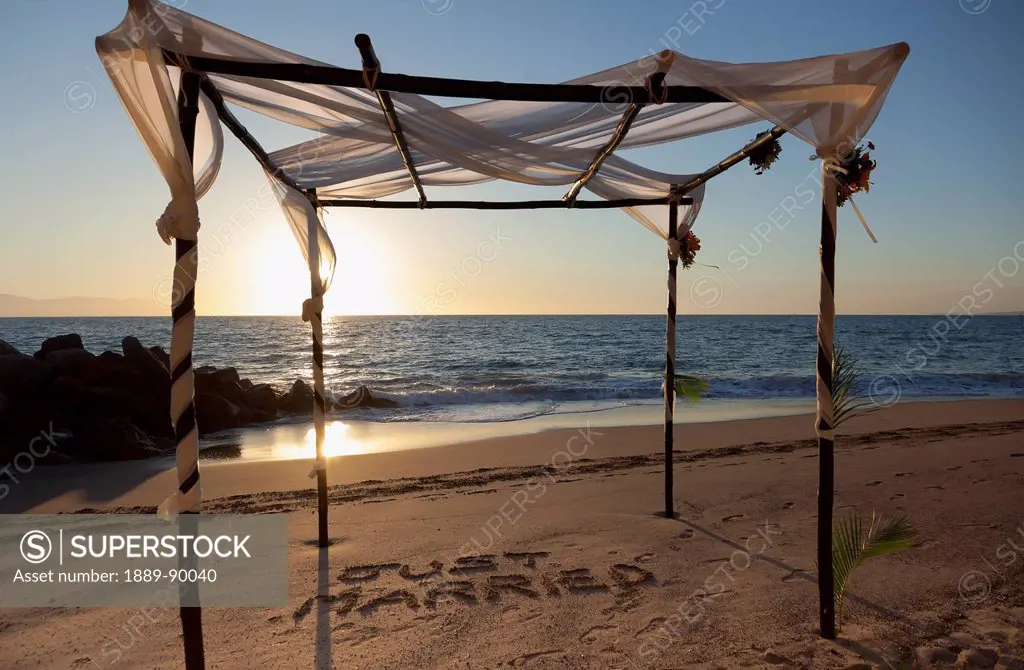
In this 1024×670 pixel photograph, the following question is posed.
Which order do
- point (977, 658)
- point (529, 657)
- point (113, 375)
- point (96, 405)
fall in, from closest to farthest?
1. point (977, 658)
2. point (529, 657)
3. point (96, 405)
4. point (113, 375)

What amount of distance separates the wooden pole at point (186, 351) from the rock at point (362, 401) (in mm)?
13073

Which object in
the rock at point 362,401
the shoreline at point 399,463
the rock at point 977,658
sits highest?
the rock at point 977,658

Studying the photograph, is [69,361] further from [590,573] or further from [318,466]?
[590,573]

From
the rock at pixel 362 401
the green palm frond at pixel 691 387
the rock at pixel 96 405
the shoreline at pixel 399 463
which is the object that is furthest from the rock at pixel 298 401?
the green palm frond at pixel 691 387

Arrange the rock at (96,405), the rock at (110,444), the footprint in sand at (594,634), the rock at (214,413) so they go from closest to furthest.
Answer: the footprint in sand at (594,634)
the rock at (110,444)
the rock at (96,405)
the rock at (214,413)

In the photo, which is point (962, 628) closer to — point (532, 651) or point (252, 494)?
point (532, 651)

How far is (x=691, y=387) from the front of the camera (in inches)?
192

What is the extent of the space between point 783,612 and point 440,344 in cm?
3621

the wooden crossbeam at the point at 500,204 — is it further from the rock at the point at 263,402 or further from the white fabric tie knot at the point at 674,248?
the rock at the point at 263,402

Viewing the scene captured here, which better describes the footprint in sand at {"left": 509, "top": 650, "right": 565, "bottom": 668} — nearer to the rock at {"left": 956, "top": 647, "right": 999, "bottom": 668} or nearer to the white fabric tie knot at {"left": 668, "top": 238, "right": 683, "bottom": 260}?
the rock at {"left": 956, "top": 647, "right": 999, "bottom": 668}

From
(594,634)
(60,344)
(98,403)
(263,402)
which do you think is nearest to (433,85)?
(594,634)

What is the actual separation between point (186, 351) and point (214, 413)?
10.2 metres

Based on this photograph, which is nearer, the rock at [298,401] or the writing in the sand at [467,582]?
the writing in the sand at [467,582]

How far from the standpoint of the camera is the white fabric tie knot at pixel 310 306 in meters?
4.43
